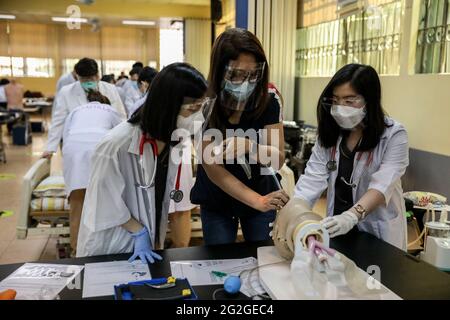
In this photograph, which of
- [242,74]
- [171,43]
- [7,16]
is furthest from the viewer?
[171,43]

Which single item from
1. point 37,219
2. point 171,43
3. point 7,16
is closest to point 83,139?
point 37,219

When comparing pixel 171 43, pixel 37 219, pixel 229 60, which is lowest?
pixel 37 219

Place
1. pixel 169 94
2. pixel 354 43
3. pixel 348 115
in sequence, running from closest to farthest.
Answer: pixel 169 94
pixel 348 115
pixel 354 43

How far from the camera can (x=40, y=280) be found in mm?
1136

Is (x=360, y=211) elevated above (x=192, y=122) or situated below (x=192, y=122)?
below

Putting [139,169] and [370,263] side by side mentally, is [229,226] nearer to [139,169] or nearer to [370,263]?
[139,169]

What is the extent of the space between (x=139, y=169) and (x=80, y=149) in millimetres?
1322

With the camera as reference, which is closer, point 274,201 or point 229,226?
point 274,201

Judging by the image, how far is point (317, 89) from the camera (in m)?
4.84

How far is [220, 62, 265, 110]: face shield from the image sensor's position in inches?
56.8

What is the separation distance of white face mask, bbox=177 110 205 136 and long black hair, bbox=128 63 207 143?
0.03 m

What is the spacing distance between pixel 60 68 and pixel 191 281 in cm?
1249
